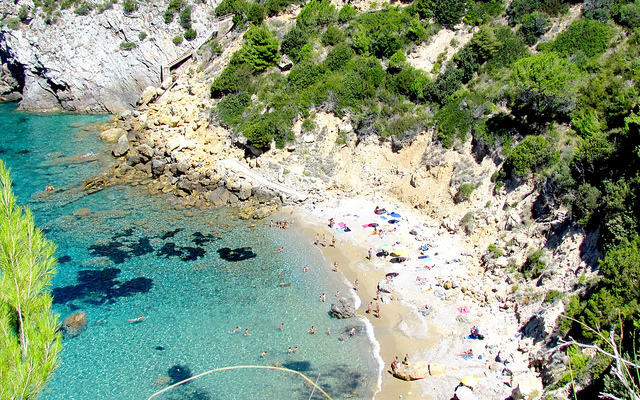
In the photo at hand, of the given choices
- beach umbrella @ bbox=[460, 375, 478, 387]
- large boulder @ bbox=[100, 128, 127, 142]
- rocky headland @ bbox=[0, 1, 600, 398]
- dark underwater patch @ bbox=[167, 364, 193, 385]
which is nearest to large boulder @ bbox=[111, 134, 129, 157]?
rocky headland @ bbox=[0, 1, 600, 398]

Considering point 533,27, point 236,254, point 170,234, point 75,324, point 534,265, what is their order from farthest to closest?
point 533,27 → point 170,234 → point 236,254 → point 534,265 → point 75,324

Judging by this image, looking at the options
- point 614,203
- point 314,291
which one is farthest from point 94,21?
point 614,203

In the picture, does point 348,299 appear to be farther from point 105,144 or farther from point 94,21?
point 94,21

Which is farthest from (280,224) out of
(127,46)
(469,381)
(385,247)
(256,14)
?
(127,46)

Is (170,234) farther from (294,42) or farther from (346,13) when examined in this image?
(346,13)

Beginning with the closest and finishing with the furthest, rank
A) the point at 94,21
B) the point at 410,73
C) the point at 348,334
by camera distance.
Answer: the point at 348,334
the point at 410,73
the point at 94,21

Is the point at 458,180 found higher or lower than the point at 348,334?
higher
